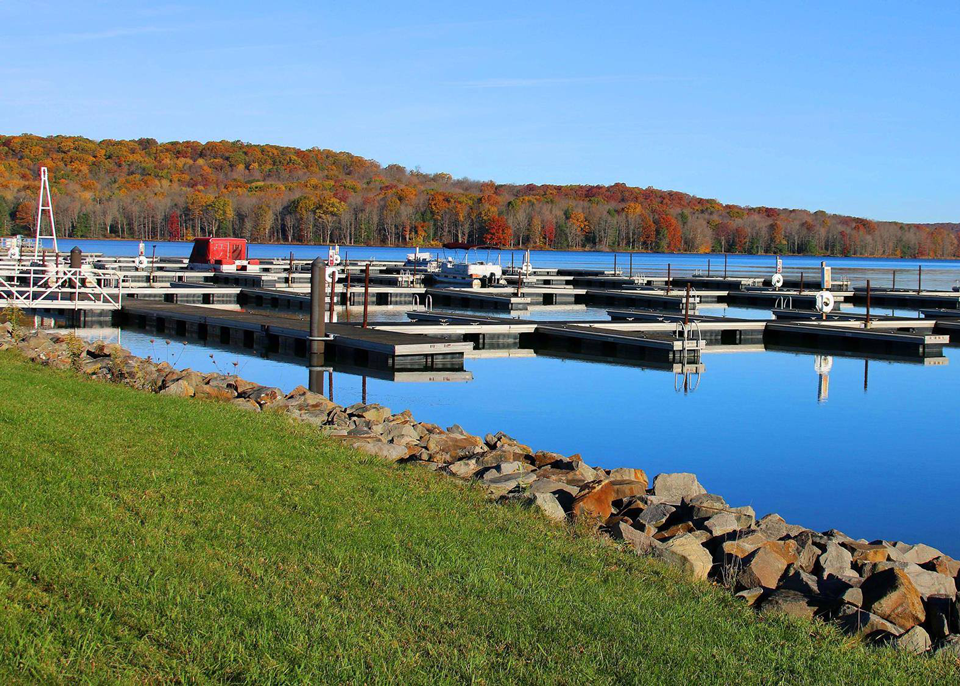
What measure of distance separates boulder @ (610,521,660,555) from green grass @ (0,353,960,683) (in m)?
0.26

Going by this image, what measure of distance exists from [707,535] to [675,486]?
4.66 feet

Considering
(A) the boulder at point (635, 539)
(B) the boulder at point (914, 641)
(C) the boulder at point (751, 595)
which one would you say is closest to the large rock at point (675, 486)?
(A) the boulder at point (635, 539)

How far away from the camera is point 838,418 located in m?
14.1

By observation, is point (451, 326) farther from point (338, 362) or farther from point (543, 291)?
point (543, 291)

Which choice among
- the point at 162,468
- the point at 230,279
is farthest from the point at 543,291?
the point at 162,468

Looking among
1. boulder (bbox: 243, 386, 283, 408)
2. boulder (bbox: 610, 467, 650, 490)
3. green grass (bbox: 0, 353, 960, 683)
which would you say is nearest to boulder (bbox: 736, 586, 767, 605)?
green grass (bbox: 0, 353, 960, 683)

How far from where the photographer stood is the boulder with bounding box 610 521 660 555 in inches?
221

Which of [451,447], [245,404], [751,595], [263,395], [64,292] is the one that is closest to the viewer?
[751,595]

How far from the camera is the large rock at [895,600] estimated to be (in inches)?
203

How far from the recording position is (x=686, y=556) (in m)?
5.49

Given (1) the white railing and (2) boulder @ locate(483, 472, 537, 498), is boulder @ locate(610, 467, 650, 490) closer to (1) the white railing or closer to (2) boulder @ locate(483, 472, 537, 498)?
(2) boulder @ locate(483, 472, 537, 498)

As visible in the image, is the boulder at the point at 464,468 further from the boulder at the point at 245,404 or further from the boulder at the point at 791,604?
the boulder at the point at 791,604

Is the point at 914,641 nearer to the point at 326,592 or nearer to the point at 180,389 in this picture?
the point at 326,592

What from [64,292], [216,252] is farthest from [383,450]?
[216,252]
